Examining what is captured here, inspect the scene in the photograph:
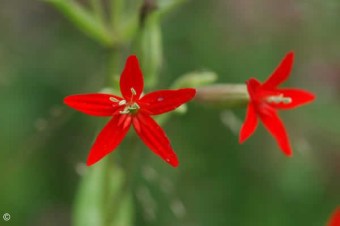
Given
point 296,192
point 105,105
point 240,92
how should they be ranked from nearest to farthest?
point 105,105, point 240,92, point 296,192

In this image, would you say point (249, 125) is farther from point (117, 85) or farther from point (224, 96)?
point (117, 85)

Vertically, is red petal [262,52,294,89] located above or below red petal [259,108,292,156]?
above

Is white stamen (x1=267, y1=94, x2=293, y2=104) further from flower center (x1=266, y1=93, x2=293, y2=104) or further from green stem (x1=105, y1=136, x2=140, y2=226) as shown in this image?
green stem (x1=105, y1=136, x2=140, y2=226)

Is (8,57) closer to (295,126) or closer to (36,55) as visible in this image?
(36,55)

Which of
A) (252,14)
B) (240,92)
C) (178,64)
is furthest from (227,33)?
(240,92)

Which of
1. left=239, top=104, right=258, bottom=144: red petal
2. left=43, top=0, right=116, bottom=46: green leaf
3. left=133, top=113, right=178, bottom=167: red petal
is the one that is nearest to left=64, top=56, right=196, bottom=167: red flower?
left=133, top=113, right=178, bottom=167: red petal

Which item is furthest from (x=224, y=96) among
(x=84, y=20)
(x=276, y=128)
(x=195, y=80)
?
(x=84, y=20)
